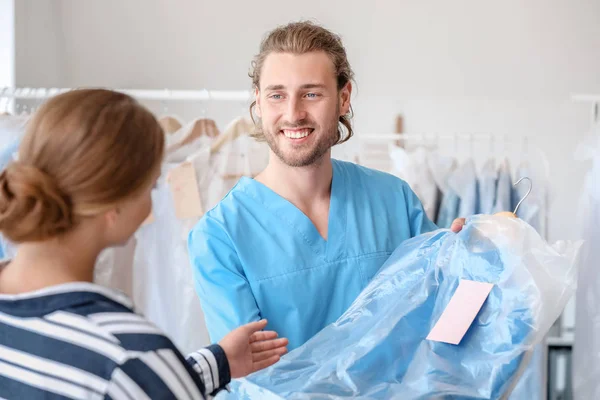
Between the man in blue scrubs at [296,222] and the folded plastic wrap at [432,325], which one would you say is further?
the man in blue scrubs at [296,222]

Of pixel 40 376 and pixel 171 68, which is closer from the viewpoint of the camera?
pixel 40 376

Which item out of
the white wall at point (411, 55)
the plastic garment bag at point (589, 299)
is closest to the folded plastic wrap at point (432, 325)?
the plastic garment bag at point (589, 299)

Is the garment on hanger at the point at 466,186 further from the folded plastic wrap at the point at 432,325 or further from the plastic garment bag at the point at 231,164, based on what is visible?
the folded plastic wrap at the point at 432,325

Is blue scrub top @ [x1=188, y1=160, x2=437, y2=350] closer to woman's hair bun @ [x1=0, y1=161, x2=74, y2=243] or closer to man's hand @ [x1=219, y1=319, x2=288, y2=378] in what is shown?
man's hand @ [x1=219, y1=319, x2=288, y2=378]

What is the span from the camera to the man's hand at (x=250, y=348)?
106 cm

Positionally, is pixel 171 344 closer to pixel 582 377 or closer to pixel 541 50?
pixel 582 377

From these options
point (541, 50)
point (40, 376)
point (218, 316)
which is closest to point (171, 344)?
point (40, 376)

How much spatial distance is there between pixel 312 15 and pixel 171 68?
768mm

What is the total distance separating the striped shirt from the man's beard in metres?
0.73

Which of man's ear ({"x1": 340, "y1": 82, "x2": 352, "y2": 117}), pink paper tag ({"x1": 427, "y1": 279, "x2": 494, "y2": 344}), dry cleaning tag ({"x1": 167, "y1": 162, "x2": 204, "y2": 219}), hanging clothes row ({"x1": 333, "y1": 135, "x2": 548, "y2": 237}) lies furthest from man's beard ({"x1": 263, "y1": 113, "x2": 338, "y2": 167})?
hanging clothes row ({"x1": 333, "y1": 135, "x2": 548, "y2": 237})

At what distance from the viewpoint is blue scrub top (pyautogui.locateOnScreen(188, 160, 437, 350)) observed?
148cm

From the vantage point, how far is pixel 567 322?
3621mm

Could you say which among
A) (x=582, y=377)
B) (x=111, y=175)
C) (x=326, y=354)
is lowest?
(x=582, y=377)

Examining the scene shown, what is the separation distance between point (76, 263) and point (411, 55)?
3219 millimetres
